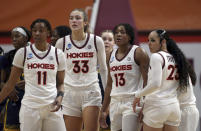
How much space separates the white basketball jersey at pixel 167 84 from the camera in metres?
5.90

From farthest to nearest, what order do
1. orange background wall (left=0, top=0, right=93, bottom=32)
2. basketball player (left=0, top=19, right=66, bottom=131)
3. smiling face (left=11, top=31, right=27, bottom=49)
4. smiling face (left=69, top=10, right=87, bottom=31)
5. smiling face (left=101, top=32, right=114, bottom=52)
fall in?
1. orange background wall (left=0, top=0, right=93, bottom=32)
2. smiling face (left=101, top=32, right=114, bottom=52)
3. smiling face (left=11, top=31, right=27, bottom=49)
4. smiling face (left=69, top=10, right=87, bottom=31)
5. basketball player (left=0, top=19, right=66, bottom=131)

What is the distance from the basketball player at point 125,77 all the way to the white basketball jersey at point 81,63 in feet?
0.87

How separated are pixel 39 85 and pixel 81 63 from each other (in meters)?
0.81

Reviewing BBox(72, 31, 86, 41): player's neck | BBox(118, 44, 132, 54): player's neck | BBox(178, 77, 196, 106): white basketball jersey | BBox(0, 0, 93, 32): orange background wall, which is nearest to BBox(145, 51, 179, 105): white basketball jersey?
BBox(178, 77, 196, 106): white basketball jersey

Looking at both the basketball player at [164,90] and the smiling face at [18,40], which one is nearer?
the basketball player at [164,90]

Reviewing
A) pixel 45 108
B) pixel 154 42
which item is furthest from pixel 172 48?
pixel 45 108

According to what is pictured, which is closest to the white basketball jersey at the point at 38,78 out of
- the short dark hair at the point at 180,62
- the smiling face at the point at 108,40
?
the short dark hair at the point at 180,62

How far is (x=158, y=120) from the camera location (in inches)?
231

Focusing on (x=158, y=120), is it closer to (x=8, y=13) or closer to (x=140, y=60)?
(x=140, y=60)

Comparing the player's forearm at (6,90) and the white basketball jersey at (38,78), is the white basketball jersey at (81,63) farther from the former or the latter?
the player's forearm at (6,90)

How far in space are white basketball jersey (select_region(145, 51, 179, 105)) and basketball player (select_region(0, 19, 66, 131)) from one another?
45.7 inches

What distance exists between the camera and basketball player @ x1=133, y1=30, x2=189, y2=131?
5812 mm

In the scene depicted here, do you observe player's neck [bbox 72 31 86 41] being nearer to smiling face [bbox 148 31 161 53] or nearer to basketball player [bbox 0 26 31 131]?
basketball player [bbox 0 26 31 131]

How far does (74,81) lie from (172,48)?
1.37 m
